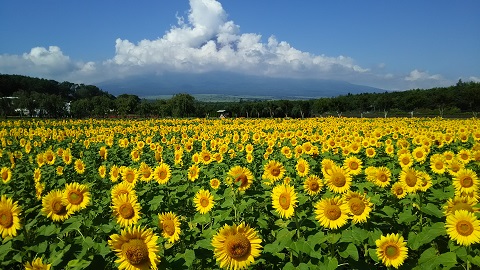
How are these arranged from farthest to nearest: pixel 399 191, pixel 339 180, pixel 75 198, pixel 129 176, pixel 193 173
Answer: pixel 193 173
pixel 129 176
pixel 399 191
pixel 339 180
pixel 75 198

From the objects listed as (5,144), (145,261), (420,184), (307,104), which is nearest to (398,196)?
(420,184)

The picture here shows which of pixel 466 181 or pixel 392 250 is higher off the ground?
pixel 466 181

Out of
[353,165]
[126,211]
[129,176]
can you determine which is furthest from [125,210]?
[353,165]

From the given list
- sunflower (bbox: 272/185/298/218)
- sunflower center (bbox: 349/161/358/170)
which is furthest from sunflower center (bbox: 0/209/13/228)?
sunflower center (bbox: 349/161/358/170)

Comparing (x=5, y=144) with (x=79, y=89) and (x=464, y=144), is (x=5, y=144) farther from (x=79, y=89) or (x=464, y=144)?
(x=79, y=89)

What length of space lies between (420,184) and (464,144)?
9018 millimetres

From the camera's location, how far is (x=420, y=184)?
4.62 meters

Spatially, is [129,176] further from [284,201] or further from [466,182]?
[466,182]

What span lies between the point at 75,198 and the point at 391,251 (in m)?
3.53

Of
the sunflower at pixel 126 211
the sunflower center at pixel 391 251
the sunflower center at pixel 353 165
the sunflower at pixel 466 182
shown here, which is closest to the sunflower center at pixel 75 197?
the sunflower at pixel 126 211

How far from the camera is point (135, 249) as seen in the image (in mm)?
2707

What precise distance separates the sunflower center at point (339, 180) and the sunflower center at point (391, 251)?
1.26 meters

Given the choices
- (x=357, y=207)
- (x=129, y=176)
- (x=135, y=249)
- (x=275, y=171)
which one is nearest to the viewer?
(x=135, y=249)

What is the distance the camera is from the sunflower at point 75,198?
13.3ft
